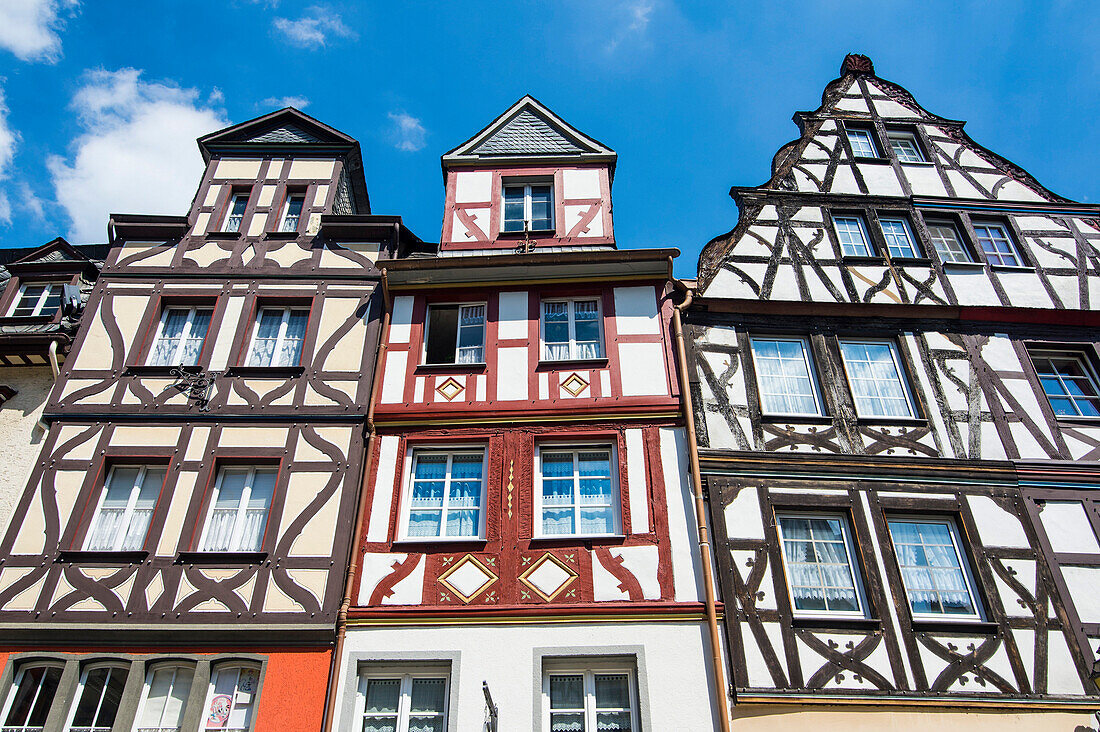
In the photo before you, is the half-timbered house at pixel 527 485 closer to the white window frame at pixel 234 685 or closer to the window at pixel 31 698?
the white window frame at pixel 234 685

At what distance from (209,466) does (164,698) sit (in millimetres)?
3131

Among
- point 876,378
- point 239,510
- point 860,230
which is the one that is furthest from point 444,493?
point 860,230

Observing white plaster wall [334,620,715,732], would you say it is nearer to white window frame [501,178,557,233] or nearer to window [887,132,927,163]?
white window frame [501,178,557,233]

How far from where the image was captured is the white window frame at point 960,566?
34.8ft

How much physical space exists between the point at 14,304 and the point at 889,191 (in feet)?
51.4

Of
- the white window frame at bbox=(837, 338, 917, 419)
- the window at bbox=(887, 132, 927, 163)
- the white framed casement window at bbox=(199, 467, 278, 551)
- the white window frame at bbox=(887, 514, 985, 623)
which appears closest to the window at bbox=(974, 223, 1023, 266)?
the window at bbox=(887, 132, 927, 163)

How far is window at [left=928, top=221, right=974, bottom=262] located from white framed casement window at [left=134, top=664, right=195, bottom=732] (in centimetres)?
1338

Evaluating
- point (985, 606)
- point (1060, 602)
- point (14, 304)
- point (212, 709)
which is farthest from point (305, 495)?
point (1060, 602)

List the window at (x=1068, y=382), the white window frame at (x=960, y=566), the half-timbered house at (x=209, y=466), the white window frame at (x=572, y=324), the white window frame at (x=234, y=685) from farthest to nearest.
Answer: the white window frame at (x=572, y=324), the window at (x=1068, y=382), the white window frame at (x=960, y=566), the half-timbered house at (x=209, y=466), the white window frame at (x=234, y=685)

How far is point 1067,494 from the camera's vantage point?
38.4ft

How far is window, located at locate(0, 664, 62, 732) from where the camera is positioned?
32.9 ft

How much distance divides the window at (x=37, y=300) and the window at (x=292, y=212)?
13.1 ft

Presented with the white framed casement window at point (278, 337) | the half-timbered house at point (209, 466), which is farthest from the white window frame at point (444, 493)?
the white framed casement window at point (278, 337)

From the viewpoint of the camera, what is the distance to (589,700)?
1011 cm
